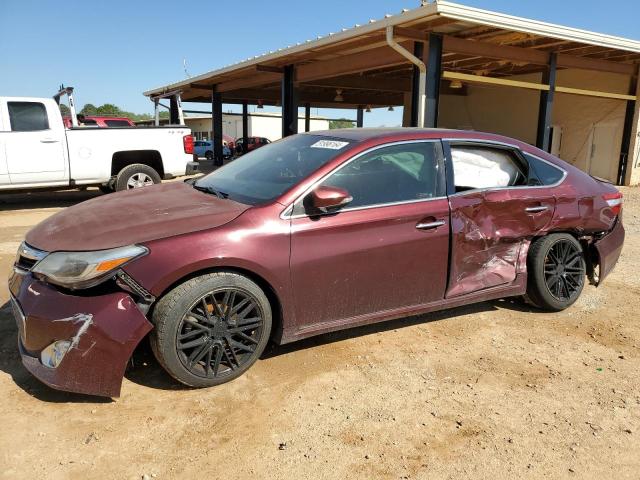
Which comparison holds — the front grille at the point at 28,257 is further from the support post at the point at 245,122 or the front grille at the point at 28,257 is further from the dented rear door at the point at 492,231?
the support post at the point at 245,122

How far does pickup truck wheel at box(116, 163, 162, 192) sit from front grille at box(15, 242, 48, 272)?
6659mm

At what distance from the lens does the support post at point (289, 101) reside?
1499cm

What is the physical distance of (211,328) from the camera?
2988 mm

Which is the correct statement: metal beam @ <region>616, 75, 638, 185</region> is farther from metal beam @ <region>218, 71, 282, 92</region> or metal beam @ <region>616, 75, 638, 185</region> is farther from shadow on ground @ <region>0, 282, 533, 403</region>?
shadow on ground @ <region>0, 282, 533, 403</region>

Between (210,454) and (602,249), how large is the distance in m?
3.87

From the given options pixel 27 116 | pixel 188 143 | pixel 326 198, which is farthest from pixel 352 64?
pixel 326 198

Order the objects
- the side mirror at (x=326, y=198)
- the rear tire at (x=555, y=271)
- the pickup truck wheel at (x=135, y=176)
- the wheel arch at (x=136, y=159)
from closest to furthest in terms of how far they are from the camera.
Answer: the side mirror at (x=326, y=198), the rear tire at (x=555, y=271), the pickup truck wheel at (x=135, y=176), the wheel arch at (x=136, y=159)

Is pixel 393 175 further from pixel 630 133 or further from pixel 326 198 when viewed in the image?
pixel 630 133

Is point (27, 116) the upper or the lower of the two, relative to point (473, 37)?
lower

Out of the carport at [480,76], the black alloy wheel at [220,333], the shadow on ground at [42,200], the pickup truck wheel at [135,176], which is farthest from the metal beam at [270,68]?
the black alloy wheel at [220,333]

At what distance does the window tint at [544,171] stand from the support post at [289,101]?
11.0 metres

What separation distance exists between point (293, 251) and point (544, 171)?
251 cm

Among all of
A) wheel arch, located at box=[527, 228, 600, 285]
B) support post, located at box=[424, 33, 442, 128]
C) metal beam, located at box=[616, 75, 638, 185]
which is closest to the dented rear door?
wheel arch, located at box=[527, 228, 600, 285]

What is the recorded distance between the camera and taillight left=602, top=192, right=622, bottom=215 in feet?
15.2
